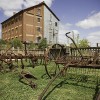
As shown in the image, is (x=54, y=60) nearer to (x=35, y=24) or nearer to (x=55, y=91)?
(x=55, y=91)

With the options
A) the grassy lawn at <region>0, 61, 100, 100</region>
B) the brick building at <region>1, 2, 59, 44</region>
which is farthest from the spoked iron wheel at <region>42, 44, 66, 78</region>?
the brick building at <region>1, 2, 59, 44</region>

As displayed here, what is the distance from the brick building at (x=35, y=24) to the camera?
4569cm

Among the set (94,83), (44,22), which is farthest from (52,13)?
(94,83)

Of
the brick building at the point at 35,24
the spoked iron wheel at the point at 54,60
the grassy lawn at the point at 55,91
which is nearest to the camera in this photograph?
the grassy lawn at the point at 55,91

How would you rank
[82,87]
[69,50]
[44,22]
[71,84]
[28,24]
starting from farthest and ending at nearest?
[44,22], [28,24], [69,50], [71,84], [82,87]

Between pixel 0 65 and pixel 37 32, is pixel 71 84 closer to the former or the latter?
pixel 0 65

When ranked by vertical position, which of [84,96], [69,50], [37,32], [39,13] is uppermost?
[39,13]

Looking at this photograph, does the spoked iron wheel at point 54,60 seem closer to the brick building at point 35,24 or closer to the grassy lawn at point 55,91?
the grassy lawn at point 55,91

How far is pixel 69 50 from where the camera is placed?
11328 millimetres

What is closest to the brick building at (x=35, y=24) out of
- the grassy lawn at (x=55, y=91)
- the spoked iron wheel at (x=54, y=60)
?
the spoked iron wheel at (x=54, y=60)

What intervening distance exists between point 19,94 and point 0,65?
392cm

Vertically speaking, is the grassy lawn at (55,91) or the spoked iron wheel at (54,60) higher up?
the spoked iron wheel at (54,60)

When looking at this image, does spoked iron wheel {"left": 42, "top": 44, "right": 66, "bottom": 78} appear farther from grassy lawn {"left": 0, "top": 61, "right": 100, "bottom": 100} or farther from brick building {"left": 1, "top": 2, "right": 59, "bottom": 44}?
brick building {"left": 1, "top": 2, "right": 59, "bottom": 44}

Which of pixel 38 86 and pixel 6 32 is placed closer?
pixel 38 86
